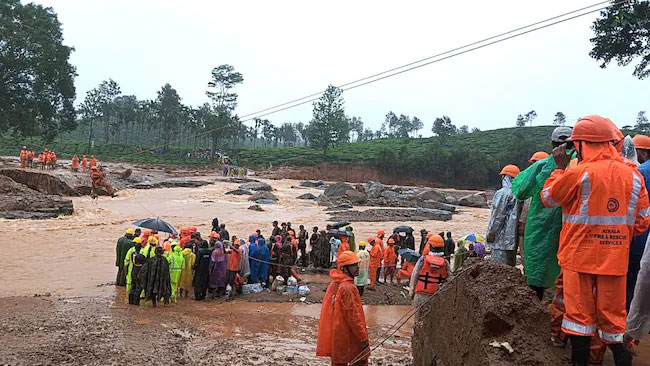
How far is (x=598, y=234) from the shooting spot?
3.14 meters

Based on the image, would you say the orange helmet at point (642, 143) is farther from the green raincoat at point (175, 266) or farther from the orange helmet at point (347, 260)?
the green raincoat at point (175, 266)

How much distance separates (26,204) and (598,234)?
2624 centimetres

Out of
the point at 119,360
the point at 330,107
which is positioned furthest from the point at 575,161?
the point at 330,107

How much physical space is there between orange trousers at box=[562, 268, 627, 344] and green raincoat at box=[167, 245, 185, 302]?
8750 millimetres

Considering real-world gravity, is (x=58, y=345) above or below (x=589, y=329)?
below

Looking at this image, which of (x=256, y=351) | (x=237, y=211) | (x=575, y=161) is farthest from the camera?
(x=237, y=211)

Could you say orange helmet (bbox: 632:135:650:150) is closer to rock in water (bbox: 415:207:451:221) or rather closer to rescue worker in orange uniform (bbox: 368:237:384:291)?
rescue worker in orange uniform (bbox: 368:237:384:291)

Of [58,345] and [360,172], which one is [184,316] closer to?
[58,345]

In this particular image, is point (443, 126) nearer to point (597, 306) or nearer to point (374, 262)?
point (374, 262)

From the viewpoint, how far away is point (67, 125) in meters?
40.9

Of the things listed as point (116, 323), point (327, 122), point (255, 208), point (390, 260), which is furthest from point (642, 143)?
point (327, 122)

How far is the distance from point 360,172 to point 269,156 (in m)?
16.9

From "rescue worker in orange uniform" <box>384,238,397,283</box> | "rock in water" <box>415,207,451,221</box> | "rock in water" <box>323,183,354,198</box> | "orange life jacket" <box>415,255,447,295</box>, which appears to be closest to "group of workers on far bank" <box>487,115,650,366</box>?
"orange life jacket" <box>415,255,447,295</box>

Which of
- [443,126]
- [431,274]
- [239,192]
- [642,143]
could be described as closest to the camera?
[642,143]
